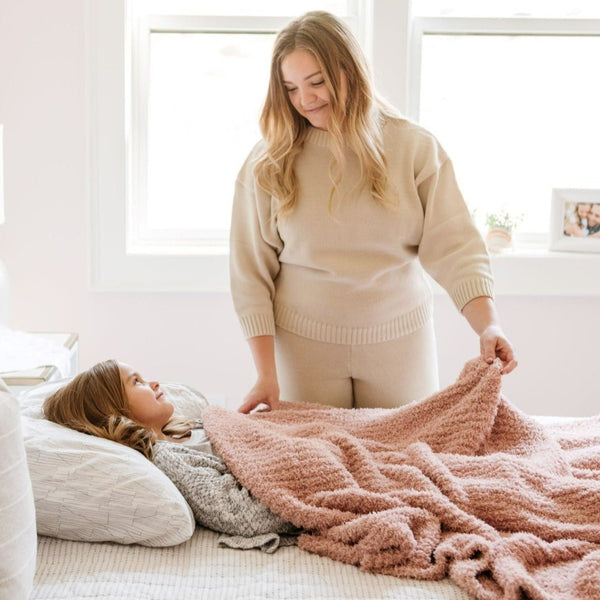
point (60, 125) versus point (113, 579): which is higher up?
point (60, 125)

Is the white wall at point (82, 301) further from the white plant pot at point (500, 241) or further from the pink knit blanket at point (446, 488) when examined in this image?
the pink knit blanket at point (446, 488)

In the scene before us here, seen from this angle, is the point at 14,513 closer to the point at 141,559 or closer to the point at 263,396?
the point at 141,559

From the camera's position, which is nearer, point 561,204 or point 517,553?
point 517,553

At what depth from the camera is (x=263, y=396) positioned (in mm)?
2174

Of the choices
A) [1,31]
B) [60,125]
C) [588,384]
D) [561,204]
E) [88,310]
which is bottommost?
[588,384]

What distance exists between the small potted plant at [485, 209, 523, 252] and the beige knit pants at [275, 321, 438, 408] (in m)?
1.02

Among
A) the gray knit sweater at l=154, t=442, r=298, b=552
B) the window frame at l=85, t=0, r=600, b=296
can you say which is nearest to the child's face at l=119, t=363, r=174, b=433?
the gray knit sweater at l=154, t=442, r=298, b=552

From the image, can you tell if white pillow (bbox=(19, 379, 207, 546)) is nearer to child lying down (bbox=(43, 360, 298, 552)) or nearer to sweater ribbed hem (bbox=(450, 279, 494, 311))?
child lying down (bbox=(43, 360, 298, 552))

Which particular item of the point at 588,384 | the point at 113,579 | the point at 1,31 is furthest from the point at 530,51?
the point at 113,579

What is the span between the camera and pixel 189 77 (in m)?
3.30

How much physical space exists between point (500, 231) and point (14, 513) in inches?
91.5

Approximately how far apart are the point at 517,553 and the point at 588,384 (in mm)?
1943

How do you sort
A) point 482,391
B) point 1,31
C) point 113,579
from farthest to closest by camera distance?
point 1,31
point 482,391
point 113,579

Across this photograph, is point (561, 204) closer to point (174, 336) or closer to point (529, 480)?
point (174, 336)
